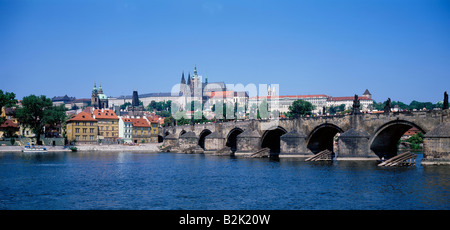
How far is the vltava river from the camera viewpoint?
95.3 feet

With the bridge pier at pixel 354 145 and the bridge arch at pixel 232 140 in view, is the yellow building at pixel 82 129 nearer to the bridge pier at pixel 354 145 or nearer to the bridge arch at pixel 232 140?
the bridge arch at pixel 232 140

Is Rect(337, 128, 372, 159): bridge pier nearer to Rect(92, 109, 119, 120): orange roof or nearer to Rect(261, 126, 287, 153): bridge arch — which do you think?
Rect(261, 126, 287, 153): bridge arch

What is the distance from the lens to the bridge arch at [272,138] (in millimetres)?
73312

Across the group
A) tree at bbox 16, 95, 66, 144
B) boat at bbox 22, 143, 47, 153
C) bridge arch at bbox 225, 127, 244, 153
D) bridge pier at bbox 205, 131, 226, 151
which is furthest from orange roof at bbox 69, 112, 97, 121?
bridge arch at bbox 225, 127, 244, 153

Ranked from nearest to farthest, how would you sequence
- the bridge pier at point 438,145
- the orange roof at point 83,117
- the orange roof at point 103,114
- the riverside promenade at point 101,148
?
the bridge pier at point 438,145 → the riverside promenade at point 101,148 → the orange roof at point 83,117 → the orange roof at point 103,114

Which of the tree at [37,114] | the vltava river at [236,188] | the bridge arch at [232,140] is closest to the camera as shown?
the vltava river at [236,188]

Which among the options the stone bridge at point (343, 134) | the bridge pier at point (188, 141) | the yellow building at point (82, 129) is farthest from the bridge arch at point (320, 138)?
the yellow building at point (82, 129)

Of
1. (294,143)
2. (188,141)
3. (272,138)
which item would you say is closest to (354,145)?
(294,143)

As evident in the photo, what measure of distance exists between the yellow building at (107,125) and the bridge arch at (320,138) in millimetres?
66754
